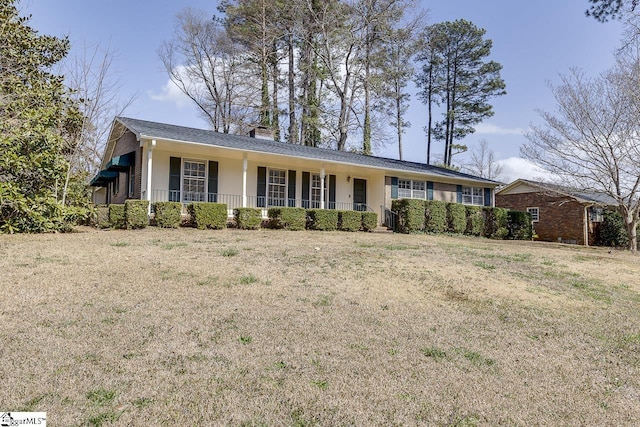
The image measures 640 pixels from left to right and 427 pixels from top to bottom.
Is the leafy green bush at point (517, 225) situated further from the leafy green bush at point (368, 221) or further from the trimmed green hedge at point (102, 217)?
the trimmed green hedge at point (102, 217)

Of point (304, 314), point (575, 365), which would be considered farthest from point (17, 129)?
point (575, 365)

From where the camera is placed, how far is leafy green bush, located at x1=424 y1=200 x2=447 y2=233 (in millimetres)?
15938

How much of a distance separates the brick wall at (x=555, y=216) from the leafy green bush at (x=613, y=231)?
198cm

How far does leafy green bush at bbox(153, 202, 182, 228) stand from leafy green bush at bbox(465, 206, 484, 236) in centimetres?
1198

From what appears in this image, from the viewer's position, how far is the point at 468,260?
8.93m

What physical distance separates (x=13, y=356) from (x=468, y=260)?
8.26 meters

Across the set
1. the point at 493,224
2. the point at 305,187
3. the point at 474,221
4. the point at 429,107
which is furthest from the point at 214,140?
the point at 429,107

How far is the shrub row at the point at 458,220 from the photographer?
15.5m

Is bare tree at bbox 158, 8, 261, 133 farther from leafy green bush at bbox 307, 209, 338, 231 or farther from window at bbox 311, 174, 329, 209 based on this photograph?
leafy green bush at bbox 307, 209, 338, 231

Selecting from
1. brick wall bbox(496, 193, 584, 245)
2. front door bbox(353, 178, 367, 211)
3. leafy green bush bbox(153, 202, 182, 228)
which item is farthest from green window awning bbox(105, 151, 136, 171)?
brick wall bbox(496, 193, 584, 245)

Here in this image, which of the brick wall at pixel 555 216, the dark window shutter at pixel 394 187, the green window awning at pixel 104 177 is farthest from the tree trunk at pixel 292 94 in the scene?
the brick wall at pixel 555 216

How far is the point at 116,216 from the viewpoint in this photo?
11.6 meters

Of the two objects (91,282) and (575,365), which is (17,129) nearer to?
(91,282)

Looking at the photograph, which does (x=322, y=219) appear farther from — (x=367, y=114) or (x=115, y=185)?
(x=367, y=114)
